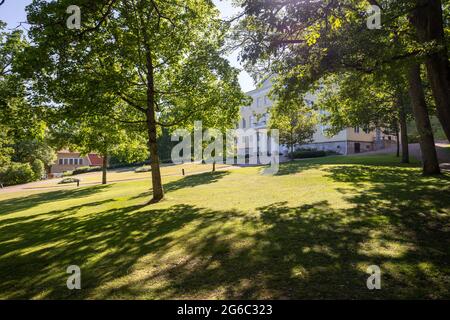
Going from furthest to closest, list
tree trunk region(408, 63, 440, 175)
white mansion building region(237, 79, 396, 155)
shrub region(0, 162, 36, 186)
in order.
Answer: white mansion building region(237, 79, 396, 155), shrub region(0, 162, 36, 186), tree trunk region(408, 63, 440, 175)

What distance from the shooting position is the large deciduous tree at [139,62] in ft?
36.3

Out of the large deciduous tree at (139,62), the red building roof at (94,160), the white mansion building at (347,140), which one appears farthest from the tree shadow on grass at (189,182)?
the red building roof at (94,160)

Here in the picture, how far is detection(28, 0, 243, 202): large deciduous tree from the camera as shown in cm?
1108

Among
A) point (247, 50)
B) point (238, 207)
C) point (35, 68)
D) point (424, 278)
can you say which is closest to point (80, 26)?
point (35, 68)

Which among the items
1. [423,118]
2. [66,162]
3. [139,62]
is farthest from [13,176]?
[423,118]

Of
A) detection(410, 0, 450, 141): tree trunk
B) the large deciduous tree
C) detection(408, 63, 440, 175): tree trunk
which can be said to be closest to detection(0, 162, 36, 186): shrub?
the large deciduous tree

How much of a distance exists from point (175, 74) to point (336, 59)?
795 centimetres

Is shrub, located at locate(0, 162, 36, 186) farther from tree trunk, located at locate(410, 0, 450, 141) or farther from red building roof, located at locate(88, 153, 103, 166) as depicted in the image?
tree trunk, located at locate(410, 0, 450, 141)

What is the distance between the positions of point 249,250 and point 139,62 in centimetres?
1033

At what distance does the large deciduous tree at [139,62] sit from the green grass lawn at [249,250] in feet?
16.8

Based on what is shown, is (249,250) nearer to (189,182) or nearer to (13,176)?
(189,182)

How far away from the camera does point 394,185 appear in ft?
46.3

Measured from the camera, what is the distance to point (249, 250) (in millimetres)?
6789

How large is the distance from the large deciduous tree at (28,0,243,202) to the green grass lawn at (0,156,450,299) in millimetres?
5107
